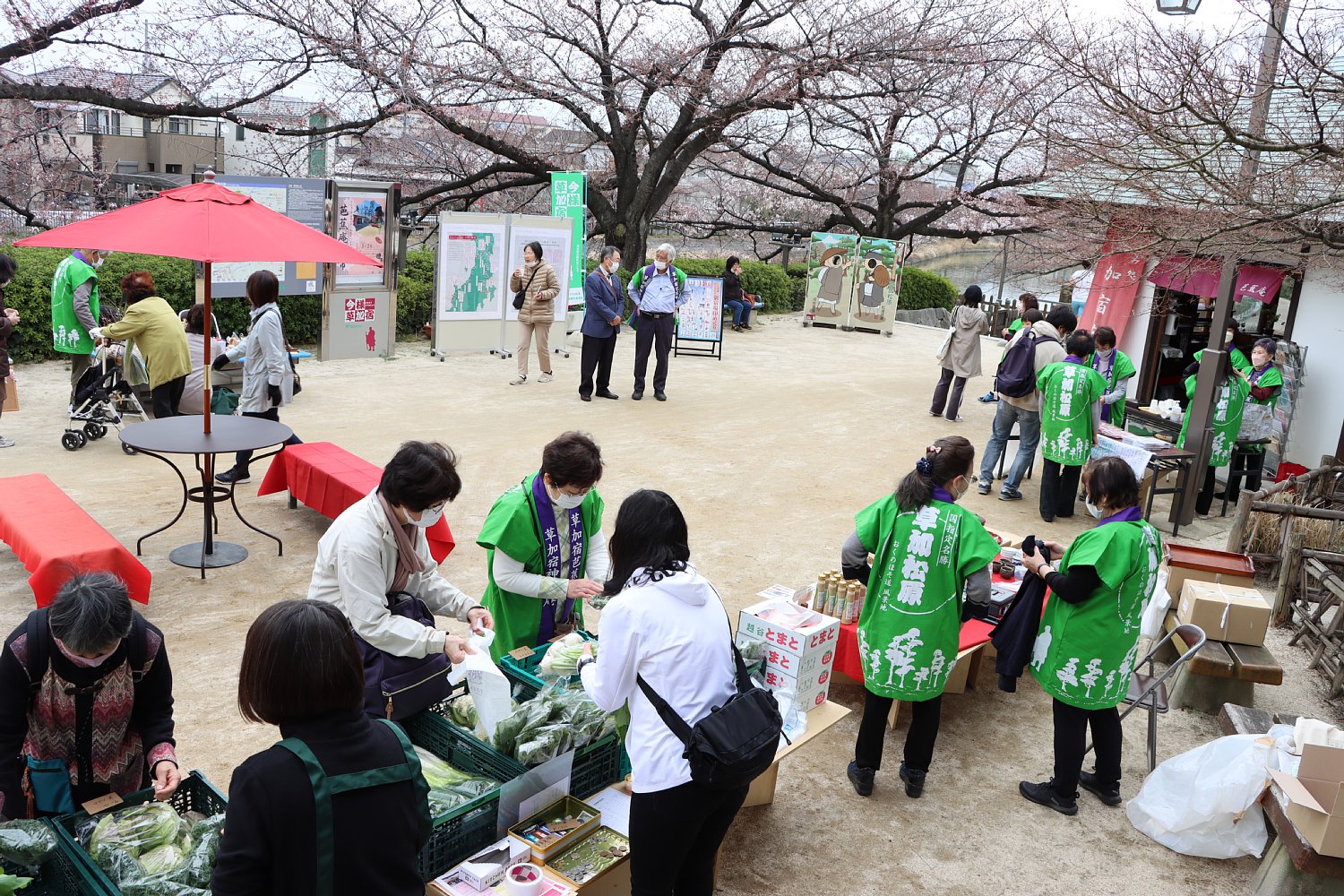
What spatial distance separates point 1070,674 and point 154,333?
6863 mm

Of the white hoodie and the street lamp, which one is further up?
the street lamp

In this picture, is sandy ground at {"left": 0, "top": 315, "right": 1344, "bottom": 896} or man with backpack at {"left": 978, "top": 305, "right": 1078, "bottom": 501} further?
man with backpack at {"left": 978, "top": 305, "right": 1078, "bottom": 501}

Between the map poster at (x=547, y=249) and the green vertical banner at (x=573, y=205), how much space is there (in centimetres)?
40

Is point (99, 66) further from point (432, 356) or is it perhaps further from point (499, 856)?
point (499, 856)

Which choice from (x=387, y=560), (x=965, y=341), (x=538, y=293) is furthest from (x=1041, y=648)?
(x=538, y=293)

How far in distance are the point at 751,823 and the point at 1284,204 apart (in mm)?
4303

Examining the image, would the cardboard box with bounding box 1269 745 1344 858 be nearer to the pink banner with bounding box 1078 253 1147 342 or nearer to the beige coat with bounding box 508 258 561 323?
the pink banner with bounding box 1078 253 1147 342

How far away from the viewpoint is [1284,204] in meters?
5.40

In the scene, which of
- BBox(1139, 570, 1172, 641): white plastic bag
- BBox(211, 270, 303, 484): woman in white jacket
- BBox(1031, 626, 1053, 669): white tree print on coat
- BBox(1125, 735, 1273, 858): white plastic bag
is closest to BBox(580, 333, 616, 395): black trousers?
BBox(211, 270, 303, 484): woman in white jacket

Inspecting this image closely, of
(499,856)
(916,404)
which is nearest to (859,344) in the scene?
(916,404)

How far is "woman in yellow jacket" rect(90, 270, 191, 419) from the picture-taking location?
25.1 feet

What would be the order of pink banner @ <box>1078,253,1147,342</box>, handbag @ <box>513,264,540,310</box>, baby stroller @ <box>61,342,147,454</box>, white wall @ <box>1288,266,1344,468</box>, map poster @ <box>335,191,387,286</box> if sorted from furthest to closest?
1. map poster @ <box>335,191,387,286</box>
2. pink banner @ <box>1078,253,1147,342</box>
3. handbag @ <box>513,264,540,310</box>
4. white wall @ <box>1288,266,1344,468</box>
5. baby stroller @ <box>61,342,147,454</box>

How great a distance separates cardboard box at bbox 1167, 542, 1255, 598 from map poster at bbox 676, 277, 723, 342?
938 cm

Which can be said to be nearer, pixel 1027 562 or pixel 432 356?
pixel 1027 562
